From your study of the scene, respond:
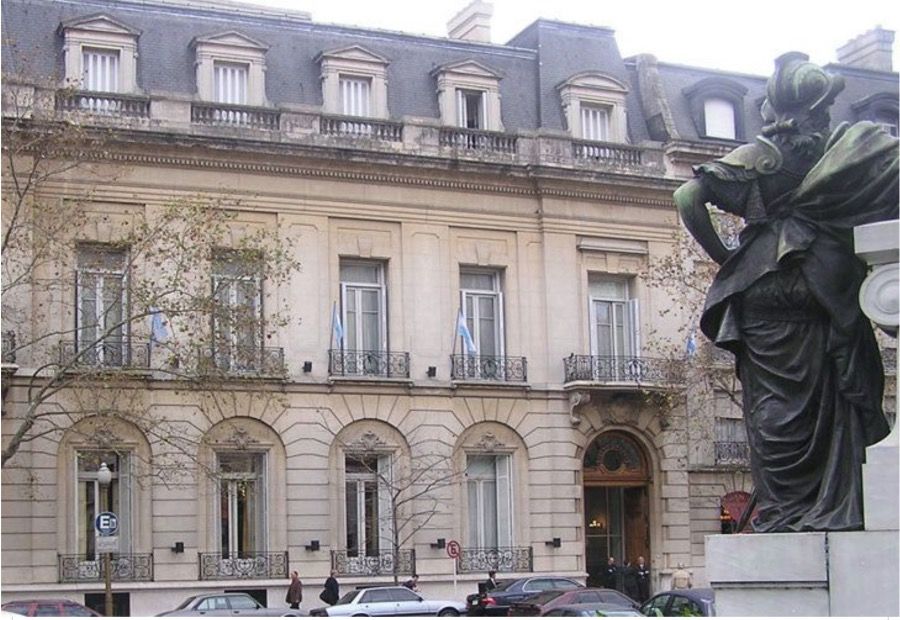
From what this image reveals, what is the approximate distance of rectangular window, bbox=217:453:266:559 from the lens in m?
40.9

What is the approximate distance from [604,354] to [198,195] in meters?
12.7

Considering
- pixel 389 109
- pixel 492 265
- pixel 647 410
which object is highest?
pixel 389 109

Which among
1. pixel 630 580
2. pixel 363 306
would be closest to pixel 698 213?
pixel 363 306

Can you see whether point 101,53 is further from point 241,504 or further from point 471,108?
point 241,504

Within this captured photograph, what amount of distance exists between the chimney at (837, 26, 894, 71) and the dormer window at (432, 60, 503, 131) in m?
15.8

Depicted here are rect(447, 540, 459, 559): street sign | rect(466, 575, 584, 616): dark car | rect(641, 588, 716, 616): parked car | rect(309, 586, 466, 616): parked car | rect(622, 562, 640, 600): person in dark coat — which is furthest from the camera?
rect(622, 562, 640, 600): person in dark coat

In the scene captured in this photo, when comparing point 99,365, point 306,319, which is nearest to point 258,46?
point 306,319

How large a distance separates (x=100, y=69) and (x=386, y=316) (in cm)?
950

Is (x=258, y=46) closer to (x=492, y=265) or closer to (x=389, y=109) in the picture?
(x=389, y=109)

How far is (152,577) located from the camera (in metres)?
39.5

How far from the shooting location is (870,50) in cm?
5678

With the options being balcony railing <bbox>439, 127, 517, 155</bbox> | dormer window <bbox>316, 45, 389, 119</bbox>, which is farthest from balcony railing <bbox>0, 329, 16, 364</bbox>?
balcony railing <bbox>439, 127, 517, 155</bbox>

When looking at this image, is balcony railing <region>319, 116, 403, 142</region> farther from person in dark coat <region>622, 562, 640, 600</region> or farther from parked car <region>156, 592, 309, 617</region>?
person in dark coat <region>622, 562, 640, 600</region>

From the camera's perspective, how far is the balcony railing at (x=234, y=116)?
41562 mm
